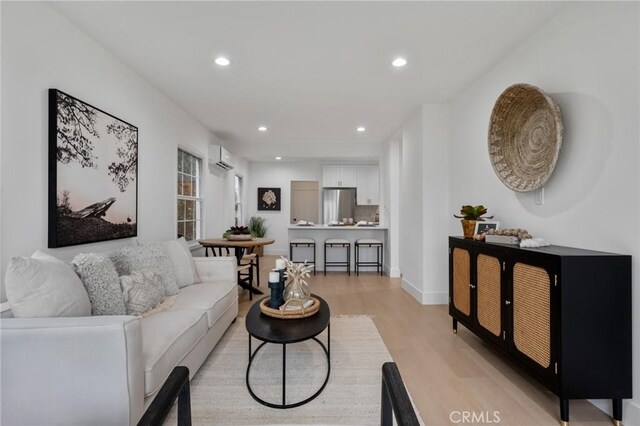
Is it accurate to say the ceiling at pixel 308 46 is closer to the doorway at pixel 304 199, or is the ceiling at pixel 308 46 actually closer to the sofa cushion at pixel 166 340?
the sofa cushion at pixel 166 340

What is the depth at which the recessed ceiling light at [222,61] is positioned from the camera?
2.63m

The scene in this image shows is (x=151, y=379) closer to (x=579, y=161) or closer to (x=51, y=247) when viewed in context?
(x=51, y=247)

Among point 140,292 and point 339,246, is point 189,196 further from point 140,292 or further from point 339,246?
point 339,246

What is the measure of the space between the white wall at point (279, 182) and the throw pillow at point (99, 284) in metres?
6.10

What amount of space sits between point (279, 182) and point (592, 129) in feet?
22.3

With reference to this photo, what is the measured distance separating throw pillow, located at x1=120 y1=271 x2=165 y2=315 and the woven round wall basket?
299 cm

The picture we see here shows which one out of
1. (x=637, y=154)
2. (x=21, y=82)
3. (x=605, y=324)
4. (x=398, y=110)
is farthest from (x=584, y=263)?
(x=21, y=82)

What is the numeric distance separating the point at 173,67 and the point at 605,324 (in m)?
3.77

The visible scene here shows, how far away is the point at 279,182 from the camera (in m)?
8.03

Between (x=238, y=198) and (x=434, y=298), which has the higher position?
(x=238, y=198)

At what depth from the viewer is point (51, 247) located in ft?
6.57

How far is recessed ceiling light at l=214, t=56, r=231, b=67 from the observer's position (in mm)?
2630

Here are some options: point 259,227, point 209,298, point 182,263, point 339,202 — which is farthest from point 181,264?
point 339,202

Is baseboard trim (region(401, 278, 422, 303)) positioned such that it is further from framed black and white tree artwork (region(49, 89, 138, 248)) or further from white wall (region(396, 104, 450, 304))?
framed black and white tree artwork (region(49, 89, 138, 248))
